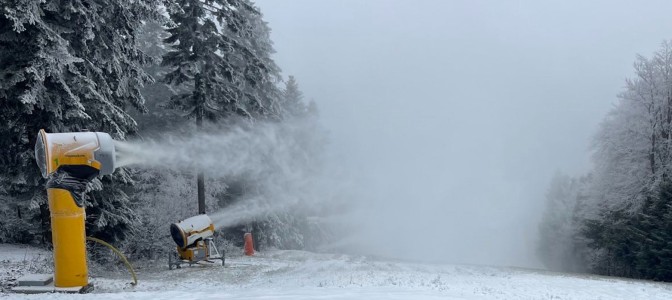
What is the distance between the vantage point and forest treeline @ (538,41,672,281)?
1136 inches

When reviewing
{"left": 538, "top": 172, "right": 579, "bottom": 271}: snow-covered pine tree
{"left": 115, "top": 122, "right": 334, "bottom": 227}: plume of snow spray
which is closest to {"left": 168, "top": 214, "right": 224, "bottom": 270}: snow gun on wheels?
{"left": 115, "top": 122, "right": 334, "bottom": 227}: plume of snow spray

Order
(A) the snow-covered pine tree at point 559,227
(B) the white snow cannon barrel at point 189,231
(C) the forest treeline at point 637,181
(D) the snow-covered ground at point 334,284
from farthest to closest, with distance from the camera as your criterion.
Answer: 1. (A) the snow-covered pine tree at point 559,227
2. (C) the forest treeline at point 637,181
3. (B) the white snow cannon barrel at point 189,231
4. (D) the snow-covered ground at point 334,284

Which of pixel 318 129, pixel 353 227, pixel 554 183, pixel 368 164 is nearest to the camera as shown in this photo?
pixel 318 129

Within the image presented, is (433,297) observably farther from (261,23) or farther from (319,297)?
(261,23)

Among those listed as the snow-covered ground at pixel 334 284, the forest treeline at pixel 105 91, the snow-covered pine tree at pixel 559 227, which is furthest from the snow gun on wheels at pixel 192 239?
the snow-covered pine tree at pixel 559 227

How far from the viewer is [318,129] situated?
55094mm

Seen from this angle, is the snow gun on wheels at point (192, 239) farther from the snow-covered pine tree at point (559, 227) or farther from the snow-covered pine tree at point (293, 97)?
the snow-covered pine tree at point (559, 227)

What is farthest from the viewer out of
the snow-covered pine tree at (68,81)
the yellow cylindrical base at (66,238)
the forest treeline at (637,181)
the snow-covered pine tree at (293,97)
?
the snow-covered pine tree at (293,97)

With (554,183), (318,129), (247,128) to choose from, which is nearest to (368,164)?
(318,129)

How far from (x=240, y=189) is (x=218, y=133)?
11.3 m

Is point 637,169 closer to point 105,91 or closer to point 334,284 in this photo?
point 334,284

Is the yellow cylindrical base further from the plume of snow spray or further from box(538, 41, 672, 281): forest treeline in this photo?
box(538, 41, 672, 281): forest treeline

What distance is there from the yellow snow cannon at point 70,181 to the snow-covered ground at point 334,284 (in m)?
0.82

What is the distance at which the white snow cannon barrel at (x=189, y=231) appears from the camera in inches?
744
